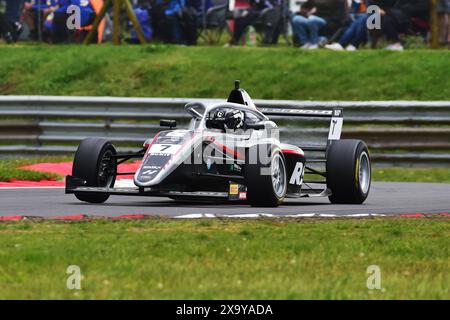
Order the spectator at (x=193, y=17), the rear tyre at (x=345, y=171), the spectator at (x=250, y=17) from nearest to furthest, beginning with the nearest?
the rear tyre at (x=345, y=171) → the spectator at (x=250, y=17) → the spectator at (x=193, y=17)

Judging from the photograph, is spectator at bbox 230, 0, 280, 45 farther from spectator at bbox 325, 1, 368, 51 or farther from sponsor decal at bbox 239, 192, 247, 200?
sponsor decal at bbox 239, 192, 247, 200

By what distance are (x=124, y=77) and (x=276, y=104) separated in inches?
190

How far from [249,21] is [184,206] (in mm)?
9987

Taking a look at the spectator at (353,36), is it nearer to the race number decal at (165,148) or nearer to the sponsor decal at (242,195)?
the sponsor decal at (242,195)

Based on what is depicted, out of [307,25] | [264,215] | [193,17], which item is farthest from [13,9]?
[264,215]

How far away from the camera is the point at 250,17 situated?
892 inches

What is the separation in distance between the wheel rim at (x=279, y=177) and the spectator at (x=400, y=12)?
340 inches

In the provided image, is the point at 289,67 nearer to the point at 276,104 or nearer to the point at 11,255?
the point at 276,104

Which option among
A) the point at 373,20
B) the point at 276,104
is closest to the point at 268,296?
the point at 276,104

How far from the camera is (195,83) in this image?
22.1 m

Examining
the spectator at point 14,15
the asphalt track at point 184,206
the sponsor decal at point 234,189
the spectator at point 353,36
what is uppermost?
the spectator at point 14,15

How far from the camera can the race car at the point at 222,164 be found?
12797mm

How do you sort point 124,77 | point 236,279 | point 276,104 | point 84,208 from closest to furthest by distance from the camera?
point 236,279, point 84,208, point 276,104, point 124,77

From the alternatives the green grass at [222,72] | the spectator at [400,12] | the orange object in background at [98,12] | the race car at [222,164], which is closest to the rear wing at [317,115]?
the race car at [222,164]
